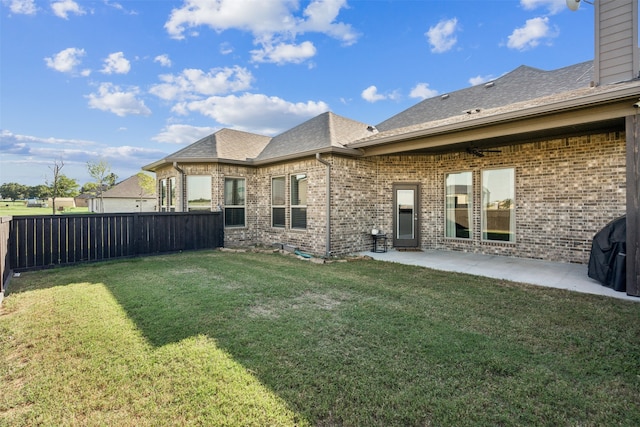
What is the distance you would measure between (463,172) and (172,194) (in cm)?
1004

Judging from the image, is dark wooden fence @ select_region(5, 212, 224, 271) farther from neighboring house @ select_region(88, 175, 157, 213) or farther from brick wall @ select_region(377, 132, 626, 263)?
neighboring house @ select_region(88, 175, 157, 213)

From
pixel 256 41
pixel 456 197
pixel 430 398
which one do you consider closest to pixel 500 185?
pixel 456 197

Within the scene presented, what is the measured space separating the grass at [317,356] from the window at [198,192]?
557cm

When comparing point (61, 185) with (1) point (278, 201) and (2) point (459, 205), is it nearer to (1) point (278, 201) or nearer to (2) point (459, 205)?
(1) point (278, 201)

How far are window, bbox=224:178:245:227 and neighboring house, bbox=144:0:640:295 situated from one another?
0.12 ft

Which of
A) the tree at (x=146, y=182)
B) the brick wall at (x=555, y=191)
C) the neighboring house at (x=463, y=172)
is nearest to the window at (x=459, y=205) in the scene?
the neighboring house at (x=463, y=172)

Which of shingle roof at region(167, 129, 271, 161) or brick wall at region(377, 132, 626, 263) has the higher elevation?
shingle roof at region(167, 129, 271, 161)

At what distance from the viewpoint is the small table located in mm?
9031

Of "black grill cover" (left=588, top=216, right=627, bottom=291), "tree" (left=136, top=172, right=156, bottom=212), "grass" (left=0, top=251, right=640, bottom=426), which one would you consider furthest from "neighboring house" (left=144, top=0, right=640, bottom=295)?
"tree" (left=136, top=172, right=156, bottom=212)

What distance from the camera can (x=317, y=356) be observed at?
2785 mm

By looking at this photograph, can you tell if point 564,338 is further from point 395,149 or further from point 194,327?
point 395,149

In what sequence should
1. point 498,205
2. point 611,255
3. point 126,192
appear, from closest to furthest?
point 611,255, point 498,205, point 126,192

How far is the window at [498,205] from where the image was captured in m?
8.04

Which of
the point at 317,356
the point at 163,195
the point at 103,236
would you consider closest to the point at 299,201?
the point at 103,236
